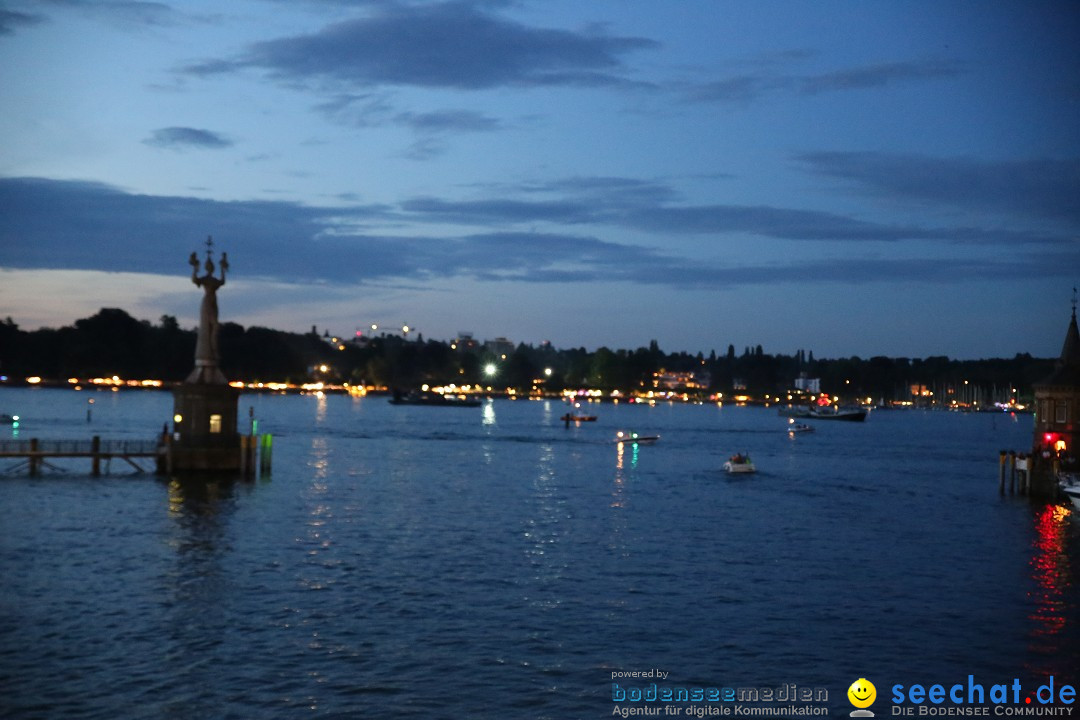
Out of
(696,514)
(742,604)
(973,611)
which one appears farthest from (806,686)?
(696,514)

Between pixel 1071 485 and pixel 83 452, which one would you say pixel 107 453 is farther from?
pixel 1071 485

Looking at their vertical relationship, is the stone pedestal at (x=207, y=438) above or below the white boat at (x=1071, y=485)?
above

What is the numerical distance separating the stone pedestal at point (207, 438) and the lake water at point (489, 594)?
1353 mm

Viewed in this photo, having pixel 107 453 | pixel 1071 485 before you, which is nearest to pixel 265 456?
pixel 107 453

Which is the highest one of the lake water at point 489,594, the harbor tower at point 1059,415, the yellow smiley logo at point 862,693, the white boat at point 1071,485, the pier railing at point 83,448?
the harbor tower at point 1059,415

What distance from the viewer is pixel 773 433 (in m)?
172

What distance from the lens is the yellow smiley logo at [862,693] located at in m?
24.6

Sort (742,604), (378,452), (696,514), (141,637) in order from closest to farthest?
(141,637)
(742,604)
(696,514)
(378,452)

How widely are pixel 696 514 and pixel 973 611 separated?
23.1 m

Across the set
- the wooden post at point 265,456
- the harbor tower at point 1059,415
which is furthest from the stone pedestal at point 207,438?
the harbor tower at point 1059,415

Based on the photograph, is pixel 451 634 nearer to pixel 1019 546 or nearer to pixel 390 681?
pixel 390 681

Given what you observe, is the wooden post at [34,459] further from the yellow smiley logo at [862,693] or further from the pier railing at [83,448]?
the yellow smiley logo at [862,693]

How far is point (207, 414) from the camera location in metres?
59.5

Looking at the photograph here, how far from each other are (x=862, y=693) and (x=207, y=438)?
42713 millimetres
